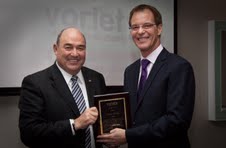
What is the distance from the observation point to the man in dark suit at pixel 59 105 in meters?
1.86

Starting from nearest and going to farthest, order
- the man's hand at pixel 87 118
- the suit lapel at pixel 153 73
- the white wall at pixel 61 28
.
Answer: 1. the man's hand at pixel 87 118
2. the suit lapel at pixel 153 73
3. the white wall at pixel 61 28

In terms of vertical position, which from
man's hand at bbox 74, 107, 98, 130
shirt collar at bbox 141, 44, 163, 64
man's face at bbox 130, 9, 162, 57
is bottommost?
man's hand at bbox 74, 107, 98, 130

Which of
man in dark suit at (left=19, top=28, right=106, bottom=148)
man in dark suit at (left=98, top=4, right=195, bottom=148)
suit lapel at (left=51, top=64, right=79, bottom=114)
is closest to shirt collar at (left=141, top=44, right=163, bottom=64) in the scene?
man in dark suit at (left=98, top=4, right=195, bottom=148)

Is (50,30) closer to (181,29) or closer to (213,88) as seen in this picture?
(181,29)

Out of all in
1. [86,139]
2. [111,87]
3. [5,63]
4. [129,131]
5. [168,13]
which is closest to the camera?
[129,131]

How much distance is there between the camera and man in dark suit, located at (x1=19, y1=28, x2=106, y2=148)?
1.86 m

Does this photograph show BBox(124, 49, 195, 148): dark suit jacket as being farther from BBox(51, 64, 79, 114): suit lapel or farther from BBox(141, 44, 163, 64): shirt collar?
BBox(51, 64, 79, 114): suit lapel

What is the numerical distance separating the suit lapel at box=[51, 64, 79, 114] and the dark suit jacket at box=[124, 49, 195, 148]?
1.14ft

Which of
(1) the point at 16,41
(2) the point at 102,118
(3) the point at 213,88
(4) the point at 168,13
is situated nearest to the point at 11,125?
(1) the point at 16,41

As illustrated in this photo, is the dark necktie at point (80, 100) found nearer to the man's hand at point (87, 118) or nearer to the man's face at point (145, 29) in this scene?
the man's hand at point (87, 118)

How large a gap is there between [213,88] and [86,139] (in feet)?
5.05

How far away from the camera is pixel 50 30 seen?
2.57 m

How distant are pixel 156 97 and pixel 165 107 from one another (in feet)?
0.25

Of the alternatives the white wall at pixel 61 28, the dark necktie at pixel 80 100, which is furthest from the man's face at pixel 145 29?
the white wall at pixel 61 28
